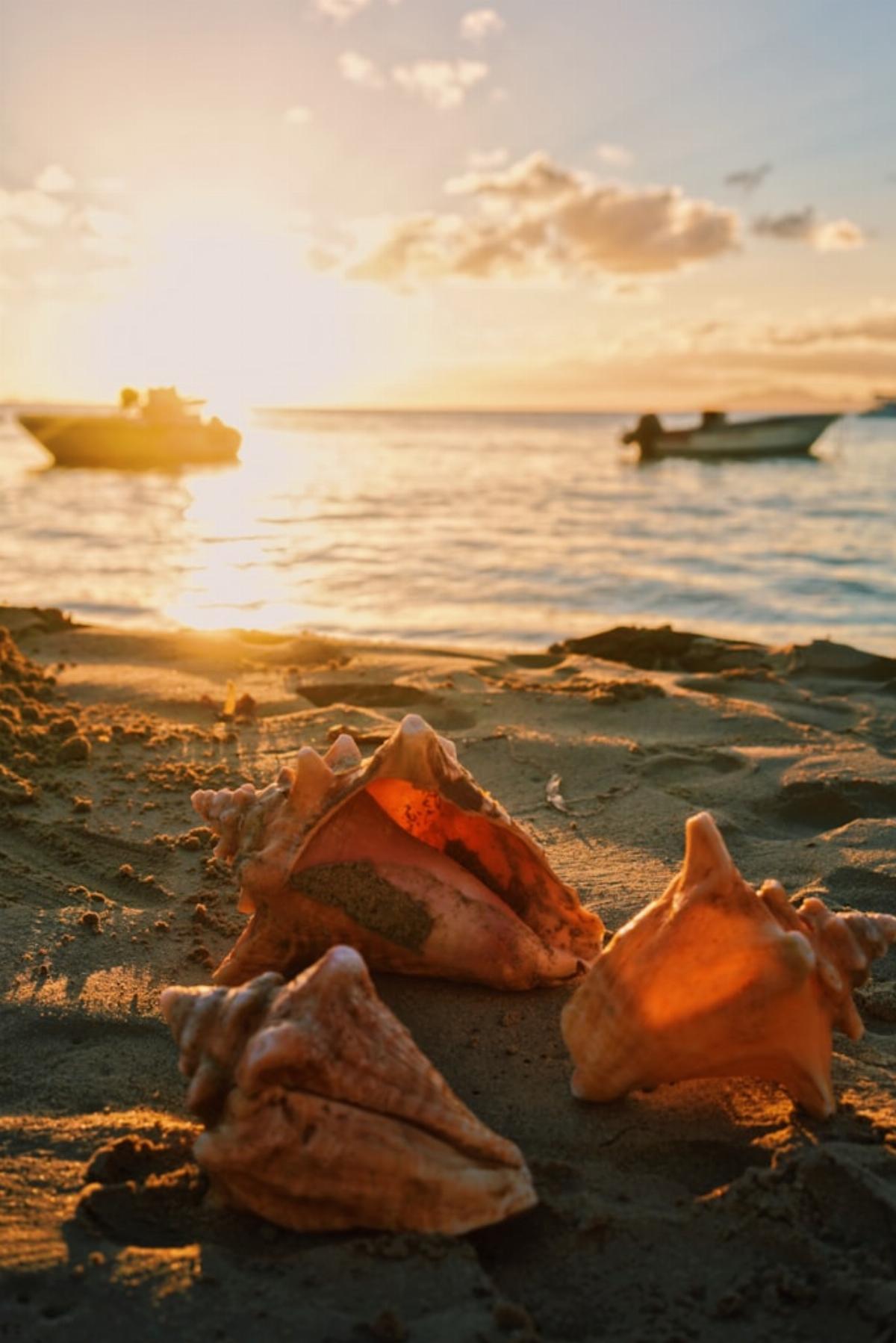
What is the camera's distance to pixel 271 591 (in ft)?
40.6

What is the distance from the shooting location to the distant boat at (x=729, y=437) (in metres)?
42.8

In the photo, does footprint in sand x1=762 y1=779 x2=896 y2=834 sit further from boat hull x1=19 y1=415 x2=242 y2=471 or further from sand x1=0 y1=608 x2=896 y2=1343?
boat hull x1=19 y1=415 x2=242 y2=471

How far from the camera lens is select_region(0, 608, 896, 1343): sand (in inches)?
67.0

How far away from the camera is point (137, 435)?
37.2m

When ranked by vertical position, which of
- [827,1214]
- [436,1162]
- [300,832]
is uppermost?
[300,832]

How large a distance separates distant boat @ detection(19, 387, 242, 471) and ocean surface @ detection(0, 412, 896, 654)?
2367 mm

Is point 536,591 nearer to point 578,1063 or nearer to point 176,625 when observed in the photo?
point 176,625

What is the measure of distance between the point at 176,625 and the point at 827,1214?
897cm

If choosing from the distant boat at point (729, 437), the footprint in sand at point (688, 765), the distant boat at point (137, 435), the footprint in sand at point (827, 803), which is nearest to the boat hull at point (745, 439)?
the distant boat at point (729, 437)

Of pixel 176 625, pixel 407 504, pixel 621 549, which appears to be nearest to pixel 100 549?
pixel 176 625

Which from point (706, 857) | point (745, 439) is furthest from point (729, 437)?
point (706, 857)

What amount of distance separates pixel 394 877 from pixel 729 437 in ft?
141

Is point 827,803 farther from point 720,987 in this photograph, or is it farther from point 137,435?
point 137,435

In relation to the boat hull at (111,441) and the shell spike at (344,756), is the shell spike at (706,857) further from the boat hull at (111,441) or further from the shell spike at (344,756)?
the boat hull at (111,441)
